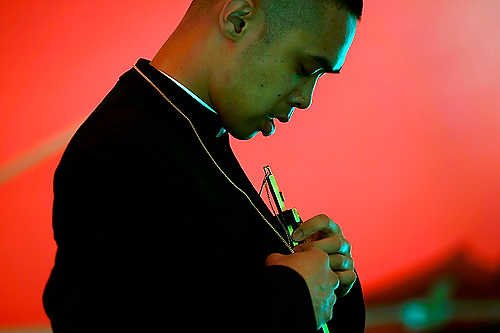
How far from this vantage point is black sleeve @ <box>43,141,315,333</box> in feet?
2.30

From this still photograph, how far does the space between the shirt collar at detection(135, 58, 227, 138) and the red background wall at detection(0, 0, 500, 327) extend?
0.90 metres

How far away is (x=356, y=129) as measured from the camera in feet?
6.42

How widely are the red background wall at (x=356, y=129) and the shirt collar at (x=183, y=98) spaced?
90 centimetres

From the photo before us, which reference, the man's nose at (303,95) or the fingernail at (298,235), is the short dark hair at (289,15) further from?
the fingernail at (298,235)

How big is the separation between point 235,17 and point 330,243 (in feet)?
1.15

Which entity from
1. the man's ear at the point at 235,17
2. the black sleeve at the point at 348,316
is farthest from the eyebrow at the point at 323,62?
the black sleeve at the point at 348,316

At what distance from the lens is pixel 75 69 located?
5.81 feet

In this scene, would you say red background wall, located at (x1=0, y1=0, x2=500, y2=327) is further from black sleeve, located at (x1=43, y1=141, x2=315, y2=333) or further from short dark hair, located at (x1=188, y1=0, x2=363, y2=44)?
black sleeve, located at (x1=43, y1=141, x2=315, y2=333)

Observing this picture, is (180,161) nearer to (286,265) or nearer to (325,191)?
(286,265)

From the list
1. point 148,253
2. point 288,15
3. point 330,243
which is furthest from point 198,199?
point 288,15

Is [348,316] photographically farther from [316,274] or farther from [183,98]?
[183,98]

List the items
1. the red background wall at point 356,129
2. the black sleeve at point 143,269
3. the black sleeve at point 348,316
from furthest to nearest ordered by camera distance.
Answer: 1. the red background wall at point 356,129
2. the black sleeve at point 348,316
3. the black sleeve at point 143,269

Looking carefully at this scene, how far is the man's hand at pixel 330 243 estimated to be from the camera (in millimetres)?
858

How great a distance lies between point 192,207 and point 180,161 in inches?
2.7
